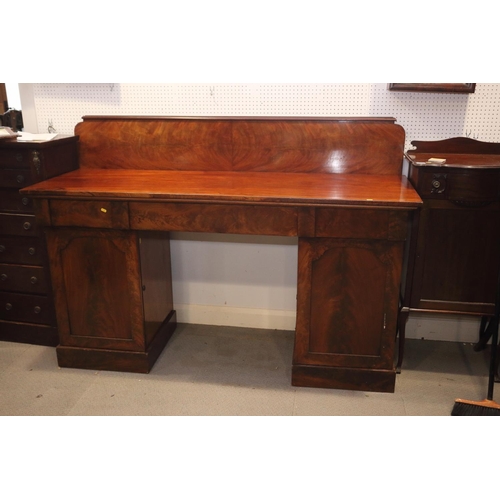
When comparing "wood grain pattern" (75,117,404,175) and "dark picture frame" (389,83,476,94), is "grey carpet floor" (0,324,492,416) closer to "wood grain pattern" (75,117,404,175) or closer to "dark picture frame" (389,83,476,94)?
"wood grain pattern" (75,117,404,175)

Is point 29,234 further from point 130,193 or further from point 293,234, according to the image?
point 293,234

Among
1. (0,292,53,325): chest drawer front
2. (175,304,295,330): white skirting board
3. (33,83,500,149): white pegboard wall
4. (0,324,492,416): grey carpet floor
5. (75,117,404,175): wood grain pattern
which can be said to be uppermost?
(33,83,500,149): white pegboard wall

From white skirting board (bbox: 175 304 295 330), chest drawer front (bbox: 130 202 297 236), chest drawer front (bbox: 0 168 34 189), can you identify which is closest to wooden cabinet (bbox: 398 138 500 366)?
chest drawer front (bbox: 130 202 297 236)

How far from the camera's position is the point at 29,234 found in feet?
8.93

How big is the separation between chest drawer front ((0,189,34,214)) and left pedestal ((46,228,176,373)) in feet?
0.97

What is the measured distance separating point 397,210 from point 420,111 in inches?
31.3

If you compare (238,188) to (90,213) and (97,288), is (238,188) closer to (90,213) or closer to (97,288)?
(90,213)

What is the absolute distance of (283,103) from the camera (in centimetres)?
275

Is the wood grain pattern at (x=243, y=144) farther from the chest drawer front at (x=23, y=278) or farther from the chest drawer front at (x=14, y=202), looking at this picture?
the chest drawer front at (x=23, y=278)

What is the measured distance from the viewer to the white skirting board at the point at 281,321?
2.95 m

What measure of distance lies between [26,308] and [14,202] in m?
0.62

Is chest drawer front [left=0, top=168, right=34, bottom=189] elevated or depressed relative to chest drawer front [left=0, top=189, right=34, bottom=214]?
elevated

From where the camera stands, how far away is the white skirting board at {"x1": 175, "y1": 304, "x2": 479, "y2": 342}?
2953 mm
